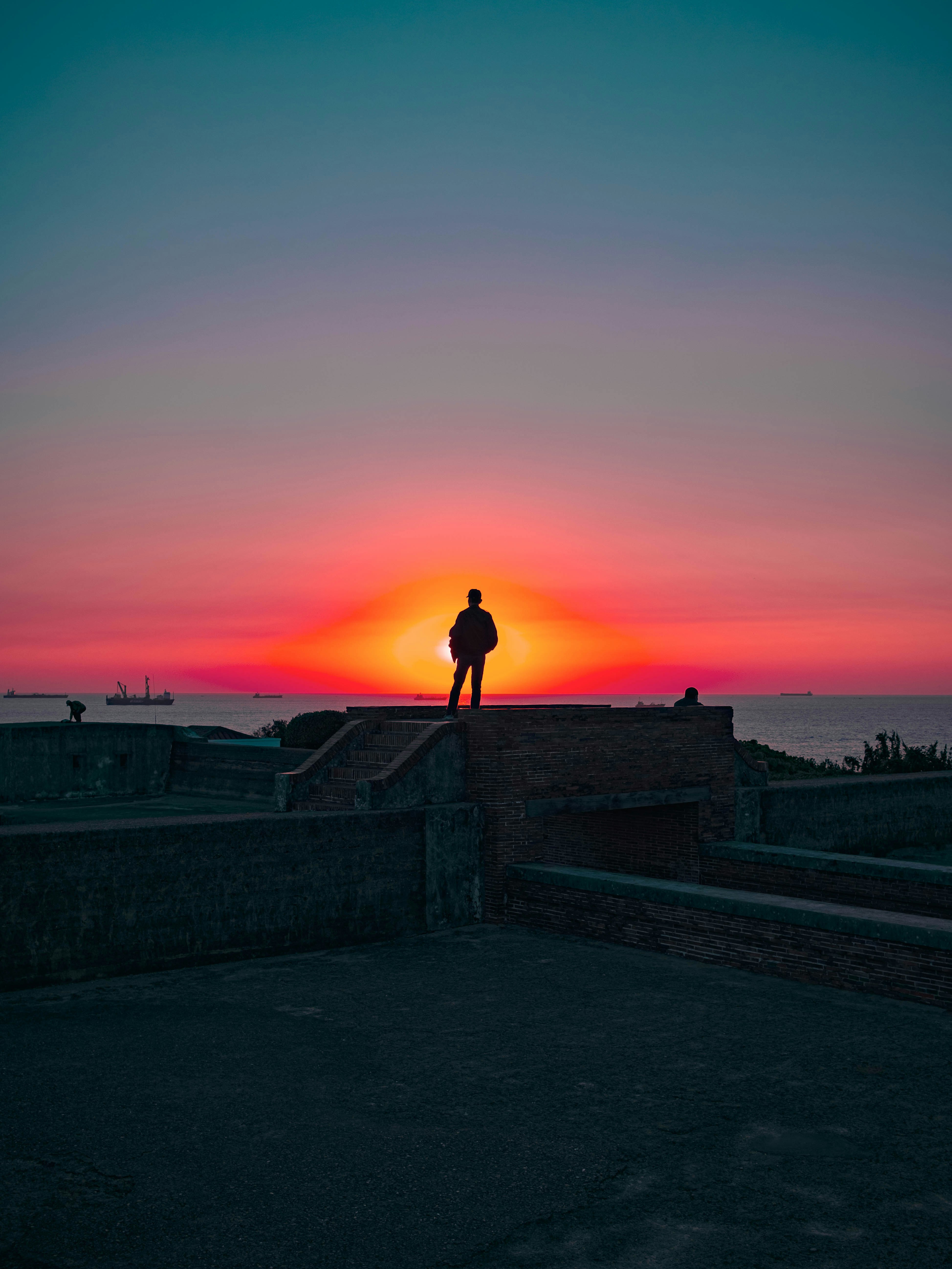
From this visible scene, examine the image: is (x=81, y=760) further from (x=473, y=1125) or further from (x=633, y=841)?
(x=473, y=1125)

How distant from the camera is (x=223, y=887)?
11.4 meters

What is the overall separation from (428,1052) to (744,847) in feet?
30.0

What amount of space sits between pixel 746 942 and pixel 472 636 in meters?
6.49

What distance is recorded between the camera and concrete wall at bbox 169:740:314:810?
22.3 m

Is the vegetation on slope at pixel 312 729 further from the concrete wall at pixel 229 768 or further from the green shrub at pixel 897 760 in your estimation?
the green shrub at pixel 897 760

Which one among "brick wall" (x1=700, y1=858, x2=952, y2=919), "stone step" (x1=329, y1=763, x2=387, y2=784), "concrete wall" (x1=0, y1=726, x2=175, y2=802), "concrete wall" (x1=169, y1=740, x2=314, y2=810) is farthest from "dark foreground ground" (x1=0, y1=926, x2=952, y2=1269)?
"concrete wall" (x1=0, y1=726, x2=175, y2=802)

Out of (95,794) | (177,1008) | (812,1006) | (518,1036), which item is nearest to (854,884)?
(812,1006)

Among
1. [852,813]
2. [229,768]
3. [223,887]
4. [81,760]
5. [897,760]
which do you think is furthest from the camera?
[897,760]

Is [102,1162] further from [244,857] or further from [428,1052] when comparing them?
[244,857]

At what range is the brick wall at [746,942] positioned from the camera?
987cm

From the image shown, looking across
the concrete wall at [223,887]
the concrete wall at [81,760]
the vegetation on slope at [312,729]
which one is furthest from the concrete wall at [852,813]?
the concrete wall at [81,760]

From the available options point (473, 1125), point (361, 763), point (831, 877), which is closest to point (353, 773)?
point (361, 763)

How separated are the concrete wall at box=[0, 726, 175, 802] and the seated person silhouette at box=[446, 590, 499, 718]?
35.9 ft

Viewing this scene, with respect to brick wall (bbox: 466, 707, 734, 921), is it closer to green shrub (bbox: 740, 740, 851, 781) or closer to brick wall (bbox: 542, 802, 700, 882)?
brick wall (bbox: 542, 802, 700, 882)
